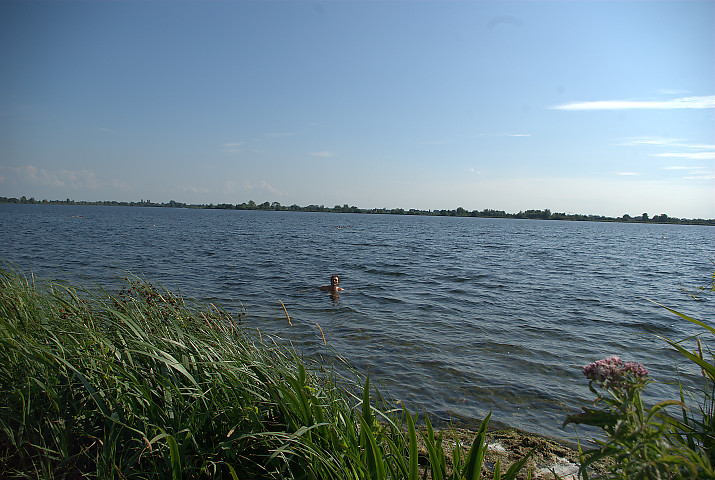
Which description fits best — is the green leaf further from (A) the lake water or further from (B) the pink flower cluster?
(A) the lake water

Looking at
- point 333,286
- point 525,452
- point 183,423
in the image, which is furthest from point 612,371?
point 333,286

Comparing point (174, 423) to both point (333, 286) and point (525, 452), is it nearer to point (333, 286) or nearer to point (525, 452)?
point (525, 452)

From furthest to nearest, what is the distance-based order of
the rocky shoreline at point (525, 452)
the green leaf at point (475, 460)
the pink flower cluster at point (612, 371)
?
the rocky shoreline at point (525, 452) → the green leaf at point (475, 460) → the pink flower cluster at point (612, 371)

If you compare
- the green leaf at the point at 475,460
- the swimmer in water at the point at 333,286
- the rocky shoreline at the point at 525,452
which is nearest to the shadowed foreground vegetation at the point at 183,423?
the green leaf at the point at 475,460

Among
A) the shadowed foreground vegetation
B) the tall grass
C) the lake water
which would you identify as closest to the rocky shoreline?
the lake water

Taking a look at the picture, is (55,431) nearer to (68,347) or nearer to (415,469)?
(68,347)

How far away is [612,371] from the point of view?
1.69 meters

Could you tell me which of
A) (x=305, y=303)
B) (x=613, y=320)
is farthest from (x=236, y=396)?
(x=613, y=320)

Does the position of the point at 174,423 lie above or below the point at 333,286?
above

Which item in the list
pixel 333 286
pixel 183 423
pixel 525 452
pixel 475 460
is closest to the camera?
pixel 475 460

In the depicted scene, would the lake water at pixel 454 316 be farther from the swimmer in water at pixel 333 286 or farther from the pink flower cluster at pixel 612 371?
the pink flower cluster at pixel 612 371

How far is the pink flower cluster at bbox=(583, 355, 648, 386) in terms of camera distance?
5.42 ft

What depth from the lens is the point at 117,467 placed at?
2699 millimetres

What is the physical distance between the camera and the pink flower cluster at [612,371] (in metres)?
1.65
